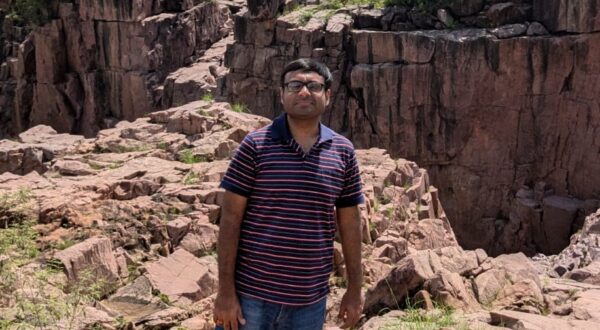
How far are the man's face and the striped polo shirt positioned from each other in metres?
0.12

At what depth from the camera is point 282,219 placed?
392 cm

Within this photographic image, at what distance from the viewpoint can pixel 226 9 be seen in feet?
96.8

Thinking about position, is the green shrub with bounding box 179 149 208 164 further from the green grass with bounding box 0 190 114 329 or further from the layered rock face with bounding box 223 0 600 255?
the layered rock face with bounding box 223 0 600 255

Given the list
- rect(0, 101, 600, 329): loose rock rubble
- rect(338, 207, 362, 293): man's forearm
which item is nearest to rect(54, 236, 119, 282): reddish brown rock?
rect(0, 101, 600, 329): loose rock rubble

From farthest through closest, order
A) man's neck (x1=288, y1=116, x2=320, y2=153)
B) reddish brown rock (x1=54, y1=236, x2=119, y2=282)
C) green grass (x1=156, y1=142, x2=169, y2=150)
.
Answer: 1. green grass (x1=156, y1=142, x2=169, y2=150)
2. reddish brown rock (x1=54, y1=236, x2=119, y2=282)
3. man's neck (x1=288, y1=116, x2=320, y2=153)

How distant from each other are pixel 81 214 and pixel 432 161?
1447 cm

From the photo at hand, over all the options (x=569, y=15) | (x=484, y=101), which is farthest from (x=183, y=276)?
(x=569, y=15)

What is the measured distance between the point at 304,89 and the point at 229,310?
1.26 metres

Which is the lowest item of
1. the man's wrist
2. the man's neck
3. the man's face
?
the man's wrist

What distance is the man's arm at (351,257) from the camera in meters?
4.28

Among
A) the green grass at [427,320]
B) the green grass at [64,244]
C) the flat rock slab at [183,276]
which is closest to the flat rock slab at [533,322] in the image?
the green grass at [427,320]

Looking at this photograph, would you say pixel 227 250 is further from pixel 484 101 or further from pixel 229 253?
pixel 484 101

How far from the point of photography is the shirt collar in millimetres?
3967

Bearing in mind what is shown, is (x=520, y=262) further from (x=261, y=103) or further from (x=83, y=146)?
(x=261, y=103)
